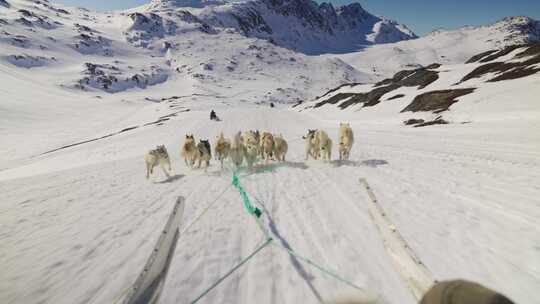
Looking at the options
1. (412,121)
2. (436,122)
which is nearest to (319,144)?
(436,122)

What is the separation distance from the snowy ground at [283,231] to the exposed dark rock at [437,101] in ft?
52.1

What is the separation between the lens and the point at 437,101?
84.2 ft

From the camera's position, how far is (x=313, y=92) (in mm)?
150625

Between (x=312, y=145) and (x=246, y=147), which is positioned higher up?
(x=246, y=147)

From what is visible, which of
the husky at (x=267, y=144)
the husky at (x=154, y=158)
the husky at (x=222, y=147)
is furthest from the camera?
the husky at (x=267, y=144)

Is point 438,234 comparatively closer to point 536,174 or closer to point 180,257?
point 180,257

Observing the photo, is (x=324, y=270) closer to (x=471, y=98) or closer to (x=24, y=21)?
(x=471, y=98)

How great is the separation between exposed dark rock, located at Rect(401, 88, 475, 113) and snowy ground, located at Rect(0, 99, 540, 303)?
1588cm

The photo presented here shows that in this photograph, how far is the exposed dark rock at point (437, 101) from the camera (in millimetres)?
23984

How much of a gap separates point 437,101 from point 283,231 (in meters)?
26.4

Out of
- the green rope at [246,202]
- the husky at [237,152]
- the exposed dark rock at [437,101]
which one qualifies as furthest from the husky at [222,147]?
the exposed dark rock at [437,101]

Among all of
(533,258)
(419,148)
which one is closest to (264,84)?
(419,148)

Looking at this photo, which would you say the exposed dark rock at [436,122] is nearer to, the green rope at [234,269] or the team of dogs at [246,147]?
the team of dogs at [246,147]

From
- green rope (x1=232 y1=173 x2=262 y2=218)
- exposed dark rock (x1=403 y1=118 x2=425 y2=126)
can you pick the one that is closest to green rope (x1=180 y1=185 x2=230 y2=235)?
green rope (x1=232 y1=173 x2=262 y2=218)
